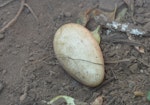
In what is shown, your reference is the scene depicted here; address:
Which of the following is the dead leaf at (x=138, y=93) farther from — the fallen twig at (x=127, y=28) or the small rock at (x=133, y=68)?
the fallen twig at (x=127, y=28)

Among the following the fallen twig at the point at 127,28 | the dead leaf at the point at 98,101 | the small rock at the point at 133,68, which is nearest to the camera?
the dead leaf at the point at 98,101

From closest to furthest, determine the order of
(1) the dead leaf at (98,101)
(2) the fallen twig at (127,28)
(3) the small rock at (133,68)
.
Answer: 1. (1) the dead leaf at (98,101)
2. (3) the small rock at (133,68)
3. (2) the fallen twig at (127,28)

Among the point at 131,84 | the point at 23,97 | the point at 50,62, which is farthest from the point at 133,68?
the point at 23,97

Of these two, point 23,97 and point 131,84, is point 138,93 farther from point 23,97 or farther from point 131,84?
point 23,97

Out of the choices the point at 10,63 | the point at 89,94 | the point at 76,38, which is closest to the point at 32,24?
the point at 10,63

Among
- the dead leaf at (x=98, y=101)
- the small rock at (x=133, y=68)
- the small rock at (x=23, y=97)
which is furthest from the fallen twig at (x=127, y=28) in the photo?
the small rock at (x=23, y=97)

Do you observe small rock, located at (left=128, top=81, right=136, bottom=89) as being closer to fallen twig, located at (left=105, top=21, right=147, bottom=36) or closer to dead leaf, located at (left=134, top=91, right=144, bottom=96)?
dead leaf, located at (left=134, top=91, right=144, bottom=96)
